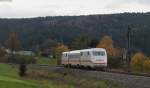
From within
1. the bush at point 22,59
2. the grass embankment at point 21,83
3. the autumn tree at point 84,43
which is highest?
the autumn tree at point 84,43

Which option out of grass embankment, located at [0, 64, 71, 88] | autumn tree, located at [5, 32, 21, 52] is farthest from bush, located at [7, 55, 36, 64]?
grass embankment, located at [0, 64, 71, 88]

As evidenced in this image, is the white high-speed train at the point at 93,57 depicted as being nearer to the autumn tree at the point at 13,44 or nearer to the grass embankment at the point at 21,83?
the grass embankment at the point at 21,83

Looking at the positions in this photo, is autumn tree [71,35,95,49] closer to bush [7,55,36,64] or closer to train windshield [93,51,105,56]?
bush [7,55,36,64]

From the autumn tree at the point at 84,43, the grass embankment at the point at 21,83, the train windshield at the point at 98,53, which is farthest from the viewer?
the autumn tree at the point at 84,43

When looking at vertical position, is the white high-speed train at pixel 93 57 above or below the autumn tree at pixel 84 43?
below

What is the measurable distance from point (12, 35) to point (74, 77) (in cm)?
11220

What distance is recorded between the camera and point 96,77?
42.4 m

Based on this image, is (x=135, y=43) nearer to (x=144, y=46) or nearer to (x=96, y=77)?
(x=144, y=46)

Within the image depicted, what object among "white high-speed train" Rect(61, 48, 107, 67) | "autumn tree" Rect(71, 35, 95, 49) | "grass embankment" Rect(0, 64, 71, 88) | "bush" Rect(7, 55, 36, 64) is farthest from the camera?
"autumn tree" Rect(71, 35, 95, 49)

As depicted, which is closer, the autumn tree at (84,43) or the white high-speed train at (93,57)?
the white high-speed train at (93,57)

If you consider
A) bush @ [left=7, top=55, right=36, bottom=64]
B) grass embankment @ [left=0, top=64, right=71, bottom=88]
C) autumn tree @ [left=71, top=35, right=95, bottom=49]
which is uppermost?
autumn tree @ [left=71, top=35, right=95, bottom=49]

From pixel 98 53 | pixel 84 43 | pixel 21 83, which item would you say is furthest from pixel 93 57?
pixel 84 43

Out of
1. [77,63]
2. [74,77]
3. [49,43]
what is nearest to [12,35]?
[49,43]

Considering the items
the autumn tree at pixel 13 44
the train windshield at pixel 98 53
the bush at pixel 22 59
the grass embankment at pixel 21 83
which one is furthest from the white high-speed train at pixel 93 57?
the autumn tree at pixel 13 44
